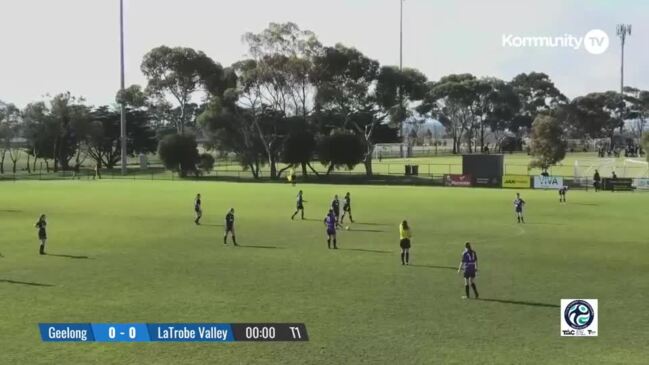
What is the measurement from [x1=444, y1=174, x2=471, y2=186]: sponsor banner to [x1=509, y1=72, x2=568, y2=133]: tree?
92483 millimetres

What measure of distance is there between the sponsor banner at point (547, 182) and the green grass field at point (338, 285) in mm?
22736

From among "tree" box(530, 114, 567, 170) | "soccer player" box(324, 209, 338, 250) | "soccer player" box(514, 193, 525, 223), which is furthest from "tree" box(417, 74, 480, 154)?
"soccer player" box(324, 209, 338, 250)

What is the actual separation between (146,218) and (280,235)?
11.6 m

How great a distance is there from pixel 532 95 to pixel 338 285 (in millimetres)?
152186

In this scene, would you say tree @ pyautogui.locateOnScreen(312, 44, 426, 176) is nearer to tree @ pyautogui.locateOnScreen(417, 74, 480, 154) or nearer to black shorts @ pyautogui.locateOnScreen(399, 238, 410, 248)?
tree @ pyautogui.locateOnScreen(417, 74, 480, 154)

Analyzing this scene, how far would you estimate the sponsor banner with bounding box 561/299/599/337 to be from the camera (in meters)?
15.5

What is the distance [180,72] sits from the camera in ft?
325

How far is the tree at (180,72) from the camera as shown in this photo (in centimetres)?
9788

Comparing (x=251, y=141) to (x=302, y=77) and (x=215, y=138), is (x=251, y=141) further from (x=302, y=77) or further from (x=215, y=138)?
(x=302, y=77)

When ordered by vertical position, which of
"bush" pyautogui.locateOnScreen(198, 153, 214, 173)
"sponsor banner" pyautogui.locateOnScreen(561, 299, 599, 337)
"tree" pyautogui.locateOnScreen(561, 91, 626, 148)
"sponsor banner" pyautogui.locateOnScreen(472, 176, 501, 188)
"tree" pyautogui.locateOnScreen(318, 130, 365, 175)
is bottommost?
"sponsor banner" pyautogui.locateOnScreen(561, 299, 599, 337)

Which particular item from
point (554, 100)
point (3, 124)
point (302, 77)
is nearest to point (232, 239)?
point (302, 77)

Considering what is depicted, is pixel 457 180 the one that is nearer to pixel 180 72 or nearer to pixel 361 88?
pixel 361 88

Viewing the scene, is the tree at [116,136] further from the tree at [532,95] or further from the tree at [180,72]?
the tree at [532,95]

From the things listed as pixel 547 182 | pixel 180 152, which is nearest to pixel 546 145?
pixel 547 182
